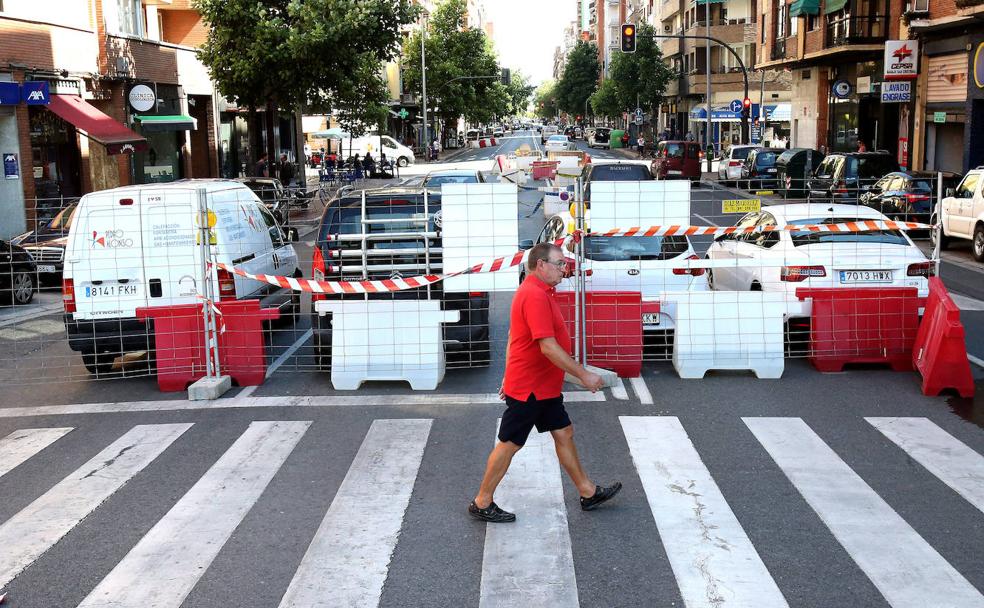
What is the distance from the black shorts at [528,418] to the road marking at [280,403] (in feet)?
10.2

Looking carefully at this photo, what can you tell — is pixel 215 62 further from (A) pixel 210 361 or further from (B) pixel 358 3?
(A) pixel 210 361

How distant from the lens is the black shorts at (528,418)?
21.1ft

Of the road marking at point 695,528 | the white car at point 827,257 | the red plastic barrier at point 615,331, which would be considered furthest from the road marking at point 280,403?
the white car at point 827,257

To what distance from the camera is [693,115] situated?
6712cm

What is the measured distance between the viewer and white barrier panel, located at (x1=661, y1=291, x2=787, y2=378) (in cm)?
1048

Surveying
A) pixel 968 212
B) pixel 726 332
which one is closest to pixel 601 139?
pixel 968 212

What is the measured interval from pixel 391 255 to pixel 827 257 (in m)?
4.84

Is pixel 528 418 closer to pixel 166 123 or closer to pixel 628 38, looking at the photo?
pixel 166 123

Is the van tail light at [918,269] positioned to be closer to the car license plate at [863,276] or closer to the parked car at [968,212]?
the car license plate at [863,276]

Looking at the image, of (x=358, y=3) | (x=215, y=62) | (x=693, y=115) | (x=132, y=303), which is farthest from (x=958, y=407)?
(x=693, y=115)

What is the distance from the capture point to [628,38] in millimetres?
39000

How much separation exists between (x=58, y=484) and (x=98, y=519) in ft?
3.25

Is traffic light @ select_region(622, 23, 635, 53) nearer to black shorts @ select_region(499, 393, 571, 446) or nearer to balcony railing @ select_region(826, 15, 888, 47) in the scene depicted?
balcony railing @ select_region(826, 15, 888, 47)

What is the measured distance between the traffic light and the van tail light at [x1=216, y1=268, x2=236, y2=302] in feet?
97.9
